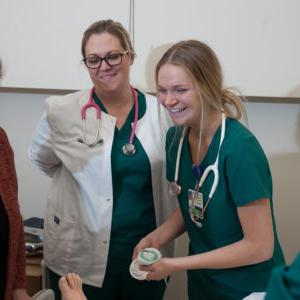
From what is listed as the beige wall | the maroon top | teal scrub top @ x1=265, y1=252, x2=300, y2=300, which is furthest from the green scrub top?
the beige wall

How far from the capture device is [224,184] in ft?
3.84

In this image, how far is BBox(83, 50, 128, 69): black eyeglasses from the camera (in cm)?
145

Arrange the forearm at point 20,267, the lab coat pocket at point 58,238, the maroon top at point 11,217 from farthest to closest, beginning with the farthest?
1. the lab coat pocket at point 58,238
2. the forearm at point 20,267
3. the maroon top at point 11,217

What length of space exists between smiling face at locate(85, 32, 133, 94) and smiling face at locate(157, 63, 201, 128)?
28 cm

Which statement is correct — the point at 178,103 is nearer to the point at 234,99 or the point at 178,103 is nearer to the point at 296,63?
the point at 234,99

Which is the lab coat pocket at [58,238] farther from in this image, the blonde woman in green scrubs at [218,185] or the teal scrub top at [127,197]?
the blonde woman in green scrubs at [218,185]

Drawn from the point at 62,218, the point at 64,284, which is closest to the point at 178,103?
the point at 64,284

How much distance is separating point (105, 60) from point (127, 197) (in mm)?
535

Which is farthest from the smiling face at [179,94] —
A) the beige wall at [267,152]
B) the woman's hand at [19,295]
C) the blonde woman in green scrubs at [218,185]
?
the beige wall at [267,152]

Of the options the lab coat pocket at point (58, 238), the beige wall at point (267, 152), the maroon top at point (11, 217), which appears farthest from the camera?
the beige wall at point (267, 152)

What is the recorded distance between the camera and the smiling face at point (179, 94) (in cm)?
117

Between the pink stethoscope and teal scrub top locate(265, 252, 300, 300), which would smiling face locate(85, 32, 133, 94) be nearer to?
the pink stethoscope

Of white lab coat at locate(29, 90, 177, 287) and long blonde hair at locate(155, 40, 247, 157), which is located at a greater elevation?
long blonde hair at locate(155, 40, 247, 157)

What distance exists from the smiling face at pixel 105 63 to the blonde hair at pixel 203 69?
0.29 m
